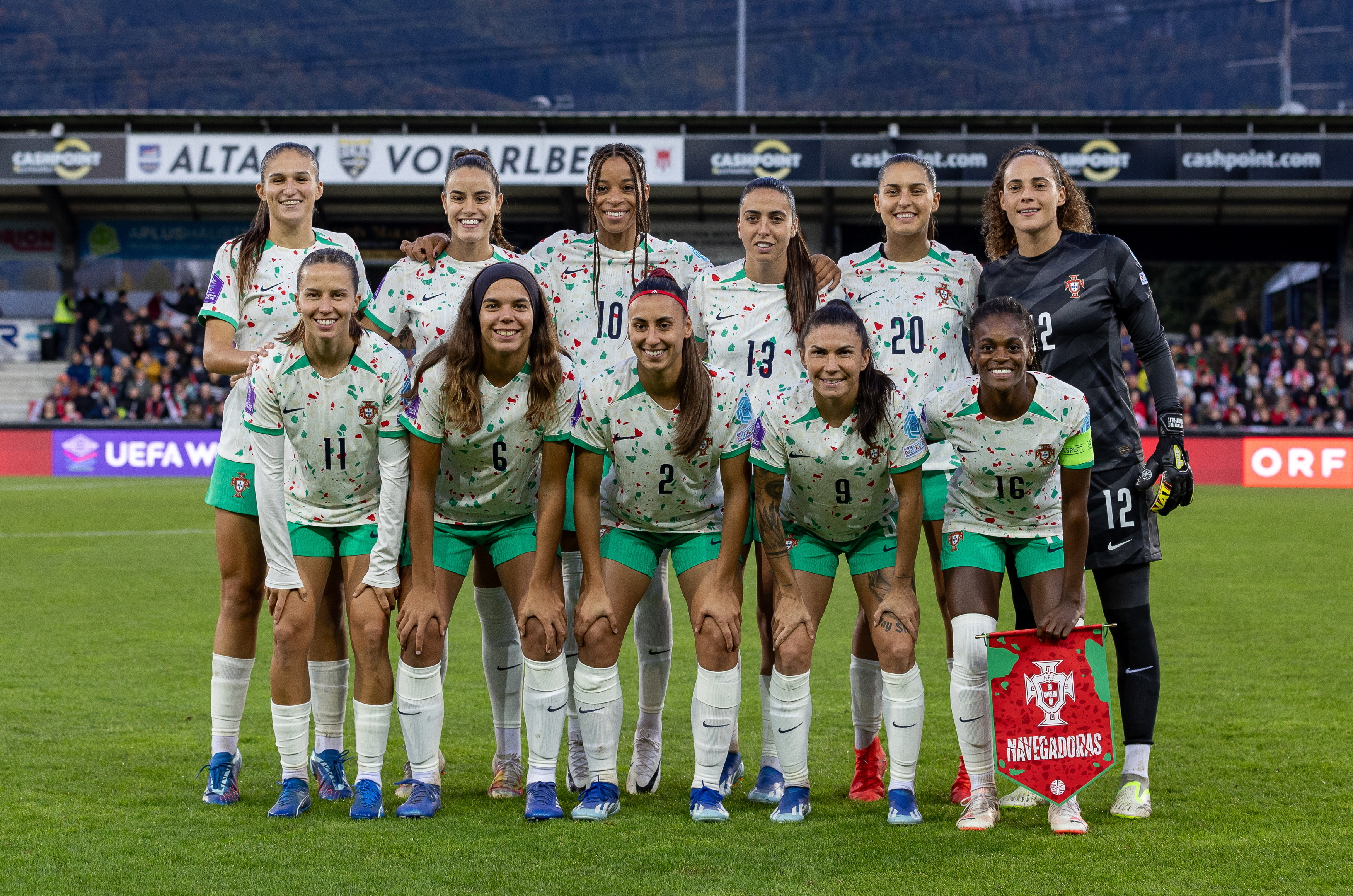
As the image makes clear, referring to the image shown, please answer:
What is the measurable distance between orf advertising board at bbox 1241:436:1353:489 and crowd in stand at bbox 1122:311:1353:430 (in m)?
1.47

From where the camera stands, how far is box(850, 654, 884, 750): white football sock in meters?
4.63

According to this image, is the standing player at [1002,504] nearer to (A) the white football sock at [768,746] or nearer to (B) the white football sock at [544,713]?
(A) the white football sock at [768,746]

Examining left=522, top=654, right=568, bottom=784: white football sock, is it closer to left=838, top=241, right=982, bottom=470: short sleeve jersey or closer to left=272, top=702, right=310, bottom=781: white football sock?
left=272, top=702, right=310, bottom=781: white football sock

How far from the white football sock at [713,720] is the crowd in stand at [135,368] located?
18.2 metres

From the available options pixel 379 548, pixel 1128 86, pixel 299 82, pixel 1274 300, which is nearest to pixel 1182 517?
pixel 379 548

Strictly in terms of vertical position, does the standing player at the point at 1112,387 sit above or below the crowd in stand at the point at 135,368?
below

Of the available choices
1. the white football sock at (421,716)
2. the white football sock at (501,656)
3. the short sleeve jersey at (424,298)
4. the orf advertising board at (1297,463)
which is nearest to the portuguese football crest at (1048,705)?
the white football sock at (501,656)

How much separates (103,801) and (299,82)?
351 feet

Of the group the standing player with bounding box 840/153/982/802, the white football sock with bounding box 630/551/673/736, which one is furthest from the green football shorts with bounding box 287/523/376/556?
the standing player with bounding box 840/153/982/802

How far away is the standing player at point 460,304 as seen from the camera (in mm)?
4707

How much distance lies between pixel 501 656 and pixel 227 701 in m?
0.95

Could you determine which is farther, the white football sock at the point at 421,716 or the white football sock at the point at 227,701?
the white football sock at the point at 227,701

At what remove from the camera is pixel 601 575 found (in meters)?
4.37

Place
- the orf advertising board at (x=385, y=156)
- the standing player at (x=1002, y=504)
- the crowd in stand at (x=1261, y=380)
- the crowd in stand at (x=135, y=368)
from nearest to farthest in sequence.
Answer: the standing player at (x=1002, y=504)
the crowd in stand at (x=1261, y=380)
the crowd in stand at (x=135, y=368)
the orf advertising board at (x=385, y=156)
